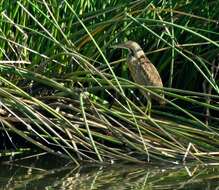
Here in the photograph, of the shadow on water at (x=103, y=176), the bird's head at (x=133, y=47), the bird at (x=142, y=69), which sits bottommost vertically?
the shadow on water at (x=103, y=176)

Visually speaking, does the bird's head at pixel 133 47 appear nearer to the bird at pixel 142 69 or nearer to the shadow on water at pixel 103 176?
the bird at pixel 142 69

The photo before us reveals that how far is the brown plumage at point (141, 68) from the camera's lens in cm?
593

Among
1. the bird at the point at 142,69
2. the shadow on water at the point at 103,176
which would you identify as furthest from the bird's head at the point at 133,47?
the shadow on water at the point at 103,176

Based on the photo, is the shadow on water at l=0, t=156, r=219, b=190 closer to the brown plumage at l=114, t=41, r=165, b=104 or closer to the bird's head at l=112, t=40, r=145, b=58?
the brown plumage at l=114, t=41, r=165, b=104

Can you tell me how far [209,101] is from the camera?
19.3ft

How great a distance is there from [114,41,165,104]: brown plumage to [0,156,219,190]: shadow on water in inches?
31.6

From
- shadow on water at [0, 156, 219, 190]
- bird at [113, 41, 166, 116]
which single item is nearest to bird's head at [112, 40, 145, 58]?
bird at [113, 41, 166, 116]

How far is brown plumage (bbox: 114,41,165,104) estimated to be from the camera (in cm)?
593

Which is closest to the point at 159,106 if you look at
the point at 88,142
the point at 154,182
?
the point at 88,142

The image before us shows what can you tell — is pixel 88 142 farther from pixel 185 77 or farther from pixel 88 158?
pixel 185 77

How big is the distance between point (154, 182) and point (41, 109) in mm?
1171

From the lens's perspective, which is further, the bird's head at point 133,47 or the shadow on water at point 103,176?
the bird's head at point 133,47

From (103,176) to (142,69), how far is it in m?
1.15

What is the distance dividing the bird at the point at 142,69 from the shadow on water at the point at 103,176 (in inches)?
30.4
